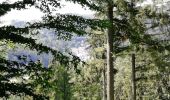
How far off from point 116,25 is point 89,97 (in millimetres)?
41947

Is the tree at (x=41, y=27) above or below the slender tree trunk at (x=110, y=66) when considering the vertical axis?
above

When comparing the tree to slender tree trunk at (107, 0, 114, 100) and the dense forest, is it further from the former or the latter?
slender tree trunk at (107, 0, 114, 100)

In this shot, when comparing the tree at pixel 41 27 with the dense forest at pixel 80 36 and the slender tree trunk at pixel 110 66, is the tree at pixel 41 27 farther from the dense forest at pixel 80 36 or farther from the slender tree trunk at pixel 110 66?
the slender tree trunk at pixel 110 66

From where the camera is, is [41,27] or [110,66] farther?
[110,66]

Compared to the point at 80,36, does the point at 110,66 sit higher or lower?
lower

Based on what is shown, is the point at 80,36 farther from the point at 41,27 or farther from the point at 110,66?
the point at 110,66

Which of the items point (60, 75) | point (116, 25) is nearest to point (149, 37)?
point (116, 25)

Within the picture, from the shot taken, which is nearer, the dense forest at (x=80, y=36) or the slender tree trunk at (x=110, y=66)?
the dense forest at (x=80, y=36)

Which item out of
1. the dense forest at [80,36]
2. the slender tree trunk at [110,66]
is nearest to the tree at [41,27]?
the dense forest at [80,36]

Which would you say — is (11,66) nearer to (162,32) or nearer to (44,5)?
(44,5)

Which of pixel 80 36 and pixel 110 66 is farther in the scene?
pixel 110 66

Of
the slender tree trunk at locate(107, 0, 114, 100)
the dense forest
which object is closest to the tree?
the dense forest

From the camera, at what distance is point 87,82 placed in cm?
5481

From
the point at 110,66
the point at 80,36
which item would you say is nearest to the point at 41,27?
the point at 80,36
